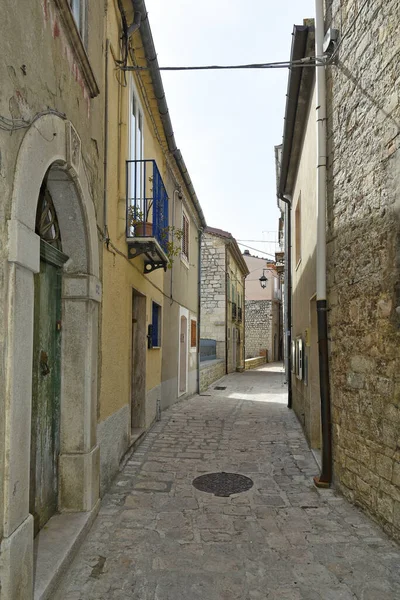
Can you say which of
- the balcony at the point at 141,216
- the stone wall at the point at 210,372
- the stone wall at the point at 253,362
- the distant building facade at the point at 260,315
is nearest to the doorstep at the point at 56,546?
the balcony at the point at 141,216

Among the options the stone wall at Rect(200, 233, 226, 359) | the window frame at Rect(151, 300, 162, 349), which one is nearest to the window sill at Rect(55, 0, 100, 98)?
the window frame at Rect(151, 300, 162, 349)

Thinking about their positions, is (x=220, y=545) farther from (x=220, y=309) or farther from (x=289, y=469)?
(x=220, y=309)

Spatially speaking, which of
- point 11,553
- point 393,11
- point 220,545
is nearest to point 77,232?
point 11,553

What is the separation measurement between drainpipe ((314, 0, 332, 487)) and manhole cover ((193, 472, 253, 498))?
31.5 inches

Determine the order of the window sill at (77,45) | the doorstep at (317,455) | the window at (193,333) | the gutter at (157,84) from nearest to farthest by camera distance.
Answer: the window sill at (77,45)
the gutter at (157,84)
the doorstep at (317,455)
the window at (193,333)

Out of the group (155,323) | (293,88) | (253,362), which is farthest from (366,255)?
(253,362)

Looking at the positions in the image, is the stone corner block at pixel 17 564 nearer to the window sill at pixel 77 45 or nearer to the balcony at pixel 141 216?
the window sill at pixel 77 45

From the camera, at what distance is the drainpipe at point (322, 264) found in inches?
202

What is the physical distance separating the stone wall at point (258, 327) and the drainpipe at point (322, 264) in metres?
30.9

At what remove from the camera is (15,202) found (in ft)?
8.21

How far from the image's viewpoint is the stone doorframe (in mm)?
2469

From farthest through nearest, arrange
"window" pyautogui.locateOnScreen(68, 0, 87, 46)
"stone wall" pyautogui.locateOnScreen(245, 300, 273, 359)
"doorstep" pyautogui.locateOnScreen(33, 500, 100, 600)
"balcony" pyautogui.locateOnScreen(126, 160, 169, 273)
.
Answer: "stone wall" pyautogui.locateOnScreen(245, 300, 273, 359) < "balcony" pyautogui.locateOnScreen(126, 160, 169, 273) < "window" pyautogui.locateOnScreen(68, 0, 87, 46) < "doorstep" pyautogui.locateOnScreen(33, 500, 100, 600)

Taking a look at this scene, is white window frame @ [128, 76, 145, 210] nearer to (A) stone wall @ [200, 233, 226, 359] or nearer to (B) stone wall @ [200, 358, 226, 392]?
(B) stone wall @ [200, 358, 226, 392]

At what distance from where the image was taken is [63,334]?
166 inches
